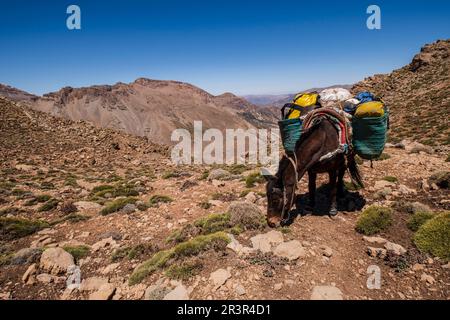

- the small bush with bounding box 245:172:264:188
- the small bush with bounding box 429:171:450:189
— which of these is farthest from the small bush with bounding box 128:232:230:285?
the small bush with bounding box 429:171:450:189

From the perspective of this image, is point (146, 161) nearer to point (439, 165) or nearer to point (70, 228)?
point (70, 228)

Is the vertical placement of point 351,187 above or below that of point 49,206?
above

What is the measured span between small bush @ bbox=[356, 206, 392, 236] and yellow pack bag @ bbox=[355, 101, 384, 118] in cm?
261

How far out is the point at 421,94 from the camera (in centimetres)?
3406

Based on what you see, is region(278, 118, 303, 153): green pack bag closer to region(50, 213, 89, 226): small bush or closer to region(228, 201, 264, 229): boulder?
region(228, 201, 264, 229): boulder

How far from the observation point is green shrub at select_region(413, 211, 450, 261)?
559cm

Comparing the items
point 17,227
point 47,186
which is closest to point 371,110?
point 17,227

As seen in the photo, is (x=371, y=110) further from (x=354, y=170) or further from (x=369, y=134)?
(x=354, y=170)

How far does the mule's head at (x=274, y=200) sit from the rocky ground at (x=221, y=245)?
0.98ft

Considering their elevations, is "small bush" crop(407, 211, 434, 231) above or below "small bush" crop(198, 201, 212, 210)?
above

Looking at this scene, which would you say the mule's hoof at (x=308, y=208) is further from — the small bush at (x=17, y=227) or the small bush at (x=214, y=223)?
the small bush at (x=17, y=227)

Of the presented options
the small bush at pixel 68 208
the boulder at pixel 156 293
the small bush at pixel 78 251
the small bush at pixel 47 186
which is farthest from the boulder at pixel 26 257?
the small bush at pixel 47 186

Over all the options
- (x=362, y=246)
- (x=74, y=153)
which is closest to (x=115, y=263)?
(x=362, y=246)

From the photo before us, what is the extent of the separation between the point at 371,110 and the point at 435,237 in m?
3.46
